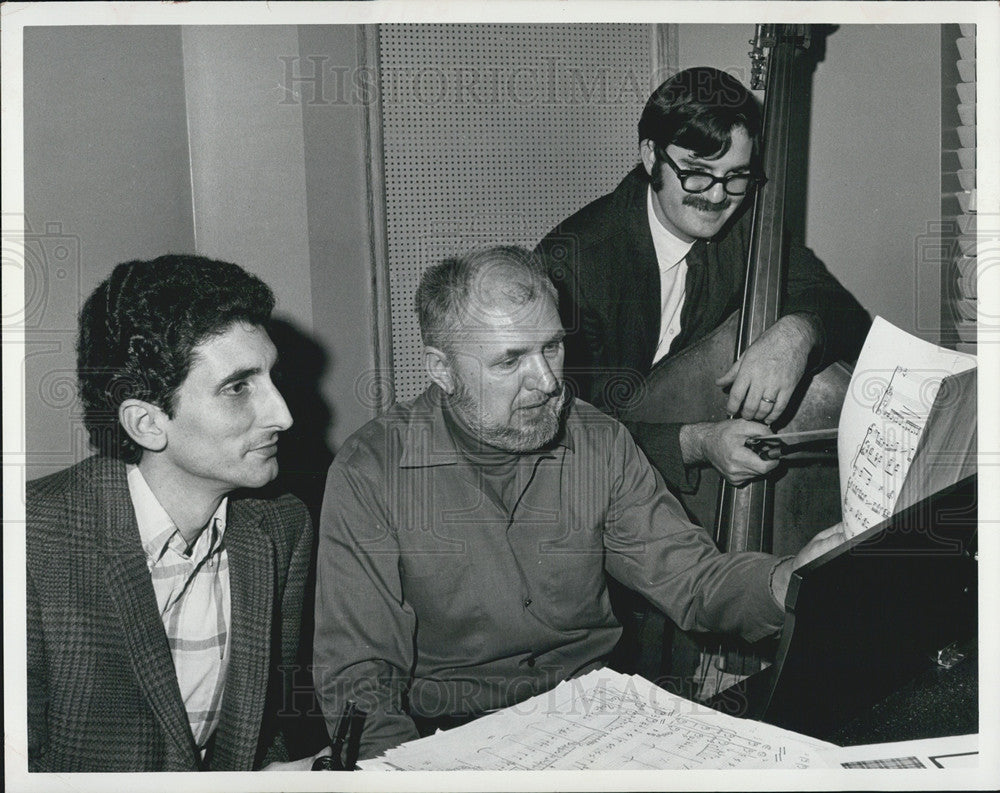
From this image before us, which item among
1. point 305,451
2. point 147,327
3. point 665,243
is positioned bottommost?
point 305,451

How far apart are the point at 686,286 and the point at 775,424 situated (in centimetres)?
32

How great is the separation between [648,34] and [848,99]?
0.44 metres

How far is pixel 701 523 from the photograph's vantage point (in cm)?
176

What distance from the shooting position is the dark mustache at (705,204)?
1711 millimetres

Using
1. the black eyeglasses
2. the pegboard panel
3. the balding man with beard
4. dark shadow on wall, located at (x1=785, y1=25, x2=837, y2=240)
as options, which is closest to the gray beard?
the balding man with beard

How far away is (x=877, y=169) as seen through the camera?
1.75 m

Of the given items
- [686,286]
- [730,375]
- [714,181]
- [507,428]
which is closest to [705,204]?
[714,181]

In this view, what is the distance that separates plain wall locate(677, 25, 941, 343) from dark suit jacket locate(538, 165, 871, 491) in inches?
2.3

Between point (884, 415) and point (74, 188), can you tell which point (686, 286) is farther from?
point (74, 188)

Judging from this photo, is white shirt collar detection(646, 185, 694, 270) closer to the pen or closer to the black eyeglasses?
the black eyeglasses

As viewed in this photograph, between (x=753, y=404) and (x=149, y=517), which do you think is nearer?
(x=149, y=517)

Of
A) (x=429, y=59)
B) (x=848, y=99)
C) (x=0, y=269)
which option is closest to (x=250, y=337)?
(x=0, y=269)

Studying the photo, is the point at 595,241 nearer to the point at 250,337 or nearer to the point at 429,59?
the point at 429,59

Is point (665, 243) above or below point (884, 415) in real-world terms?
above
